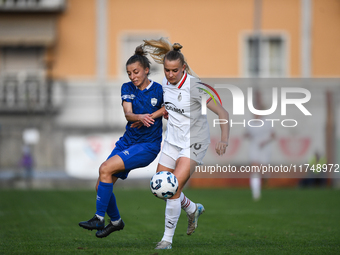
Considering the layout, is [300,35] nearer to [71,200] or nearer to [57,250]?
[71,200]

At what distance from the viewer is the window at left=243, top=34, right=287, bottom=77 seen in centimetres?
2152

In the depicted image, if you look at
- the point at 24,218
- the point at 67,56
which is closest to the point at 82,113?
the point at 67,56

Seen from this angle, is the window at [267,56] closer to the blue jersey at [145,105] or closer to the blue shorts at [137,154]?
the blue jersey at [145,105]

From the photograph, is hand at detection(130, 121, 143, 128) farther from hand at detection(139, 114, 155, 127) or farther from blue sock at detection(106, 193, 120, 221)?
blue sock at detection(106, 193, 120, 221)

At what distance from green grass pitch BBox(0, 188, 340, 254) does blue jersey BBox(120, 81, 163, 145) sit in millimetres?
1165

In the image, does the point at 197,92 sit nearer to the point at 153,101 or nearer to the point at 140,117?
the point at 153,101

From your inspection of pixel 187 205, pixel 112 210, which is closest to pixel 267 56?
pixel 187 205

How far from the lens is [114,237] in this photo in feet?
21.8

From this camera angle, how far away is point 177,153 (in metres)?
5.89

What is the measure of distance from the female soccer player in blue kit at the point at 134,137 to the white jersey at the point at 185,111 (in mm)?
131

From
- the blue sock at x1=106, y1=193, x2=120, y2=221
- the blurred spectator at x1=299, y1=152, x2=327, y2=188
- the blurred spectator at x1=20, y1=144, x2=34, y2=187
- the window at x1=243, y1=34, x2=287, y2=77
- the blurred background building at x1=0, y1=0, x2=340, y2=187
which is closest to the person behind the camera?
the blue sock at x1=106, y1=193, x2=120, y2=221

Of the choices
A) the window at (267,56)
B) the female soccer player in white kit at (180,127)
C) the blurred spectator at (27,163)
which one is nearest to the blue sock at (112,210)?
the female soccer player in white kit at (180,127)

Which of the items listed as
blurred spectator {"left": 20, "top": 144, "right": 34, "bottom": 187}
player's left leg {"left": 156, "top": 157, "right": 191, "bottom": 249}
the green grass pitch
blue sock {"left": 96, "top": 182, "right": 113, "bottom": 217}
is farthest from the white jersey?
blurred spectator {"left": 20, "top": 144, "right": 34, "bottom": 187}

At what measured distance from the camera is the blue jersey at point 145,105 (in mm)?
5832
